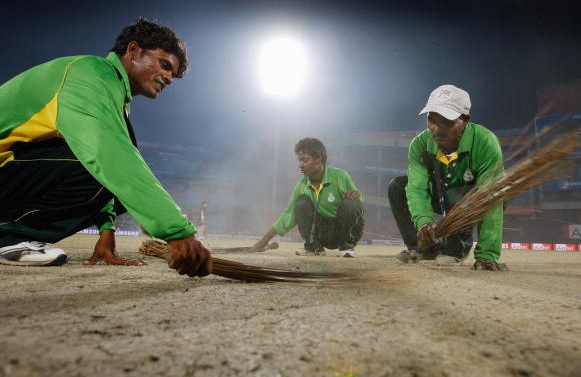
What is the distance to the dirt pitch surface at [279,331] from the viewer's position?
2.20 ft

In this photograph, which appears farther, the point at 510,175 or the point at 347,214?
the point at 347,214

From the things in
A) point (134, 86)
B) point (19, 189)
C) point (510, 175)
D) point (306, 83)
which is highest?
point (306, 83)

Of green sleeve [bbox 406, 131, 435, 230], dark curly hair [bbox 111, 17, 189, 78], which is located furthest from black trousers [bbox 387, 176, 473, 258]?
dark curly hair [bbox 111, 17, 189, 78]

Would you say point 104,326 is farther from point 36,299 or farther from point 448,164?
point 448,164

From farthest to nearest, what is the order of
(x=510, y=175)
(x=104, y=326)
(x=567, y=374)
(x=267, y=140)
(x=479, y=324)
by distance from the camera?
1. (x=267, y=140)
2. (x=510, y=175)
3. (x=479, y=324)
4. (x=104, y=326)
5. (x=567, y=374)

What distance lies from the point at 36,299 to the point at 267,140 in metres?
35.5

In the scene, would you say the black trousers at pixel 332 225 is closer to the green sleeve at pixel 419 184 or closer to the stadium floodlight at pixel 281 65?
the green sleeve at pixel 419 184

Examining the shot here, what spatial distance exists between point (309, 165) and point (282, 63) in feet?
55.8

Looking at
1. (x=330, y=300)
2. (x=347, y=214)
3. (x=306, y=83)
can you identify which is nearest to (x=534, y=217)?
(x=306, y=83)

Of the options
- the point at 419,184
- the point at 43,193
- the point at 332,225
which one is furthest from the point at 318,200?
the point at 43,193

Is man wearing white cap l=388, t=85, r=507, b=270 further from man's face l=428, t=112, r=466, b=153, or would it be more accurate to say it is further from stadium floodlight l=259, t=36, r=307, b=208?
stadium floodlight l=259, t=36, r=307, b=208

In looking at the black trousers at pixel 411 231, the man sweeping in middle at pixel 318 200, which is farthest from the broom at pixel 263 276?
the man sweeping in middle at pixel 318 200

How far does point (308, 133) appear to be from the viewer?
31.8m

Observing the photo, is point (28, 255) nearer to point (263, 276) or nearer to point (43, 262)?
point (43, 262)
